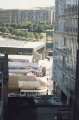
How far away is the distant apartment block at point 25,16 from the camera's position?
123 inches

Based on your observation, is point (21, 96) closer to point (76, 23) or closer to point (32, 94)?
point (32, 94)

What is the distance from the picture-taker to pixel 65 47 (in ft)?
10.4

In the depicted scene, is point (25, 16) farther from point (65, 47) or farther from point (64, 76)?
point (64, 76)

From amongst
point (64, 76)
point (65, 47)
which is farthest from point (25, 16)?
point (64, 76)

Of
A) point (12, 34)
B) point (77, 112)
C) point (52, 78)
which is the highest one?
point (12, 34)

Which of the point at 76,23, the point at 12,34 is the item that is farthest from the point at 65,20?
the point at 12,34

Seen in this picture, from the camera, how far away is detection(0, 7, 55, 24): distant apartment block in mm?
3131

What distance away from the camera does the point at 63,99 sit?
125 inches

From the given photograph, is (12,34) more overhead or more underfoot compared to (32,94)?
more overhead

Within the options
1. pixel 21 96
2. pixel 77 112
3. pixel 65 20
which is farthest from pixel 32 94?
pixel 65 20

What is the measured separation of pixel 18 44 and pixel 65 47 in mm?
291

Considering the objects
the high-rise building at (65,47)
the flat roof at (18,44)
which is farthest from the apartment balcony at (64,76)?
the flat roof at (18,44)

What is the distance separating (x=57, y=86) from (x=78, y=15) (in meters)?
0.45

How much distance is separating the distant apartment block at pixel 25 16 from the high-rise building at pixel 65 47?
5 cm
